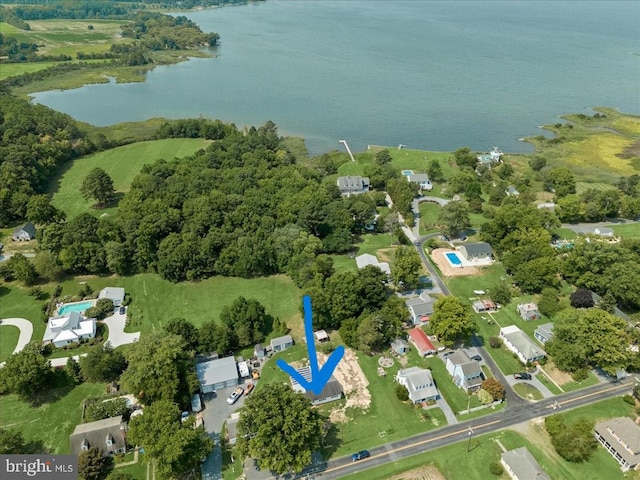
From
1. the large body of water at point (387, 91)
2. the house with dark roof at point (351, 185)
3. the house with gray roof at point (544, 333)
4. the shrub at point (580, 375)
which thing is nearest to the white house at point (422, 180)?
the house with dark roof at point (351, 185)

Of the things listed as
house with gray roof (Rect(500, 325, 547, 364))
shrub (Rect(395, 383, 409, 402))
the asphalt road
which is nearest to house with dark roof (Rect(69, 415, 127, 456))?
the asphalt road

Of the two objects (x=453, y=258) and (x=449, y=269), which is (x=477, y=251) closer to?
(x=453, y=258)

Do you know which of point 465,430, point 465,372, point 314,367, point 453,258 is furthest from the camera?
point 453,258

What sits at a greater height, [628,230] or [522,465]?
[628,230]

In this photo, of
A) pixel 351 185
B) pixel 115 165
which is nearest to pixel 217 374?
pixel 351 185

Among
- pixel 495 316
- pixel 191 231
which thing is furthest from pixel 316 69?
pixel 495 316

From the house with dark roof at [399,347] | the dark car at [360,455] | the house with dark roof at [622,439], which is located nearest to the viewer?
the house with dark roof at [622,439]

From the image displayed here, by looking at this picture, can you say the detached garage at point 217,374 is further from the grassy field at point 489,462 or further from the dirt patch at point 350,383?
the grassy field at point 489,462
